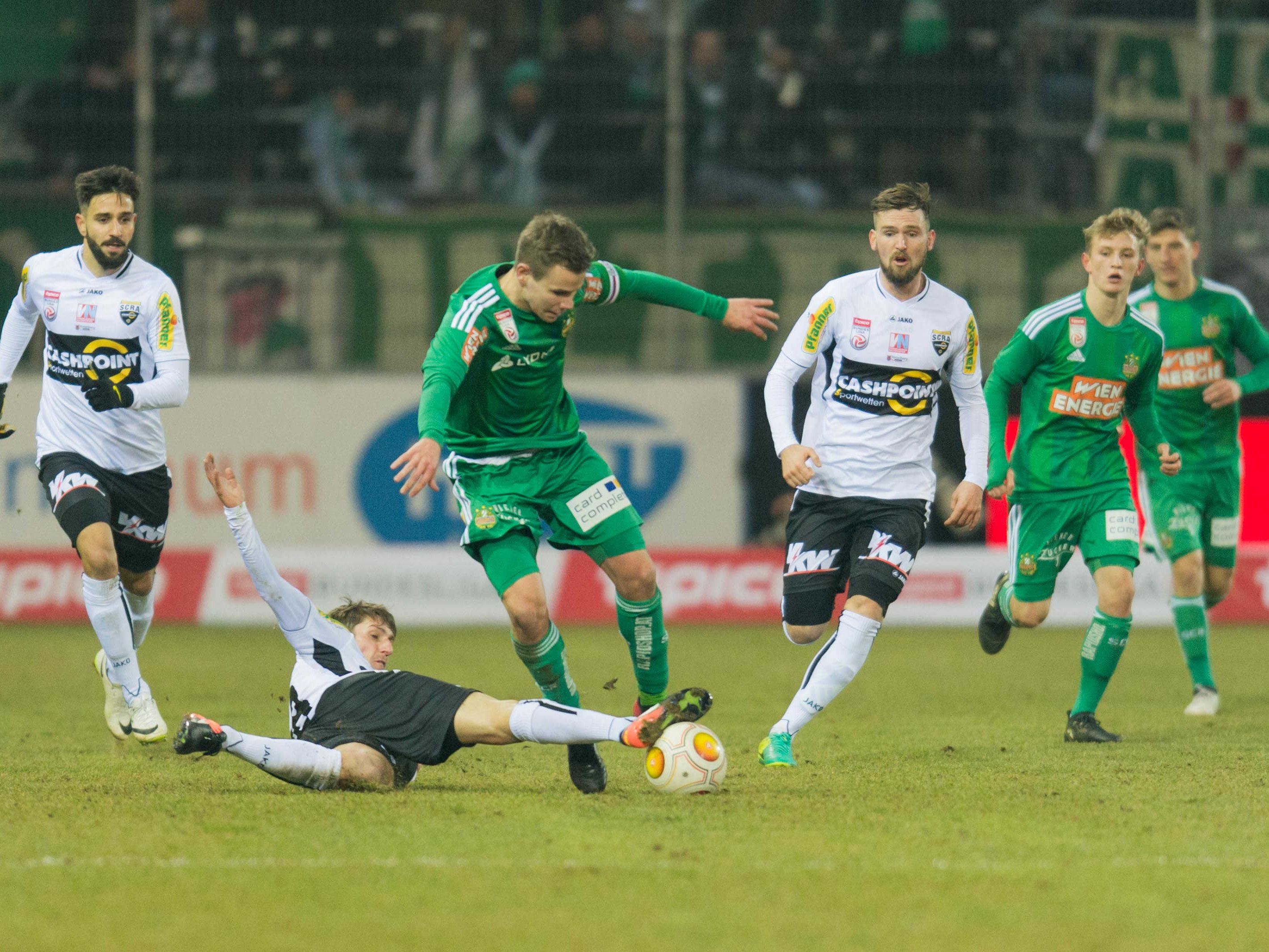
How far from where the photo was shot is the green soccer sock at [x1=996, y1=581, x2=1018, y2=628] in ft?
26.8

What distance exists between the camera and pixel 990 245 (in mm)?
15195

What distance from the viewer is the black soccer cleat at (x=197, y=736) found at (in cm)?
576

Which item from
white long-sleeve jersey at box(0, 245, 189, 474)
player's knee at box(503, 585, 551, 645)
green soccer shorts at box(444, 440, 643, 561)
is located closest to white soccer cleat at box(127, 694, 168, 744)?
white long-sleeve jersey at box(0, 245, 189, 474)

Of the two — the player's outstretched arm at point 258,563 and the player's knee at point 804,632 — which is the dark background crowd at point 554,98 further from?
the player's outstretched arm at point 258,563

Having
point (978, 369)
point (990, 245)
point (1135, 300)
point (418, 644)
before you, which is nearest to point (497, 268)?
point (978, 369)

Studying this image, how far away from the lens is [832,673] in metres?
6.80

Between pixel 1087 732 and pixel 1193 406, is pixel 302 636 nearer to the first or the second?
pixel 1087 732

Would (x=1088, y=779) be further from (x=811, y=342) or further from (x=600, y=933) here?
(x=600, y=933)

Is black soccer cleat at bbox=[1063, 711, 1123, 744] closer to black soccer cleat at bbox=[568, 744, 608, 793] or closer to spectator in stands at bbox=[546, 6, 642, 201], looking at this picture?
black soccer cleat at bbox=[568, 744, 608, 793]

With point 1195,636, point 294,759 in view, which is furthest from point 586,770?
point 1195,636

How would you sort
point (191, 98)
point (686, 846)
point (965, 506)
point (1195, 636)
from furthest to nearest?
point (191, 98) < point (1195, 636) < point (965, 506) < point (686, 846)

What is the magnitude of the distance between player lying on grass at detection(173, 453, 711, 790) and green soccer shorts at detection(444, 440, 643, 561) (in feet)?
1.87

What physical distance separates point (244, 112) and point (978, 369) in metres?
10.6

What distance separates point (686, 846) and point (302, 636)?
6.61ft
